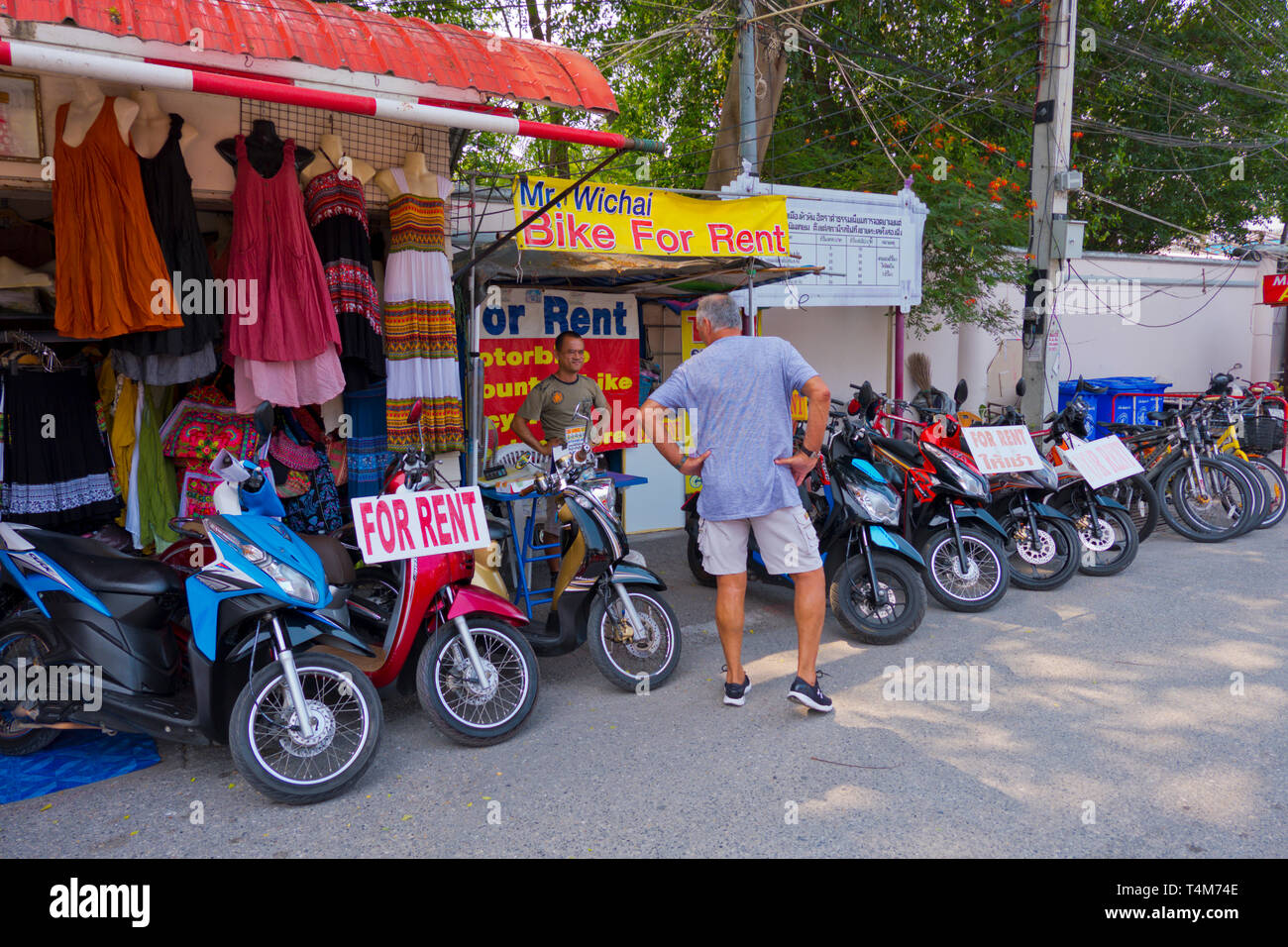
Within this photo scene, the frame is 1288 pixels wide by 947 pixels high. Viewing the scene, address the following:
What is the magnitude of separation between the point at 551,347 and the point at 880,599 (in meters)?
3.82

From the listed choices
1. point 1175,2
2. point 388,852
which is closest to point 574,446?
point 388,852

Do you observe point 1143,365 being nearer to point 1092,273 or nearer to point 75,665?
point 1092,273

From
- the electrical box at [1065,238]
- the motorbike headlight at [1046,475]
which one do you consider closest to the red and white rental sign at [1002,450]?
the motorbike headlight at [1046,475]

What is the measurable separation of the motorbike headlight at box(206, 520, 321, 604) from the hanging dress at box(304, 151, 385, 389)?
1706 mm

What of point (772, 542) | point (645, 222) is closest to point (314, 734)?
point (772, 542)

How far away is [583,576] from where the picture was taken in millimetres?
4613

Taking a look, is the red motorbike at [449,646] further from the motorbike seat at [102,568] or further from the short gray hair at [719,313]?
the short gray hair at [719,313]

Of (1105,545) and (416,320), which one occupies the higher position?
(416,320)

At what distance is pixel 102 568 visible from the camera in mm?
3799

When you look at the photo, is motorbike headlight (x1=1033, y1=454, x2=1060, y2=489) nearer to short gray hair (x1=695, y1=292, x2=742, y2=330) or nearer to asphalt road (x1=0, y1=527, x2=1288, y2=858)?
asphalt road (x1=0, y1=527, x2=1288, y2=858)

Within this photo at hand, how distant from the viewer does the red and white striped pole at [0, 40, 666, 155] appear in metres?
3.17

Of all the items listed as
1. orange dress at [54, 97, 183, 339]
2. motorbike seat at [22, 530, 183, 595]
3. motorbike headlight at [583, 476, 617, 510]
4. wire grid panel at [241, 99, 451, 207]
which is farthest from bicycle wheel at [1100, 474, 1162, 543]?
orange dress at [54, 97, 183, 339]

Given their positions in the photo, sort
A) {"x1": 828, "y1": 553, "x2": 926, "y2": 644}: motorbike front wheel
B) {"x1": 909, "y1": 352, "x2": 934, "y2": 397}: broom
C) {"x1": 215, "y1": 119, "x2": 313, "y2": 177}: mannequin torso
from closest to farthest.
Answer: {"x1": 215, "y1": 119, "x2": 313, "y2": 177}: mannequin torso < {"x1": 828, "y1": 553, "x2": 926, "y2": 644}: motorbike front wheel < {"x1": 909, "y1": 352, "x2": 934, "y2": 397}: broom

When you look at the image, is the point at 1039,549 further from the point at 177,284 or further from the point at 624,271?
the point at 177,284
